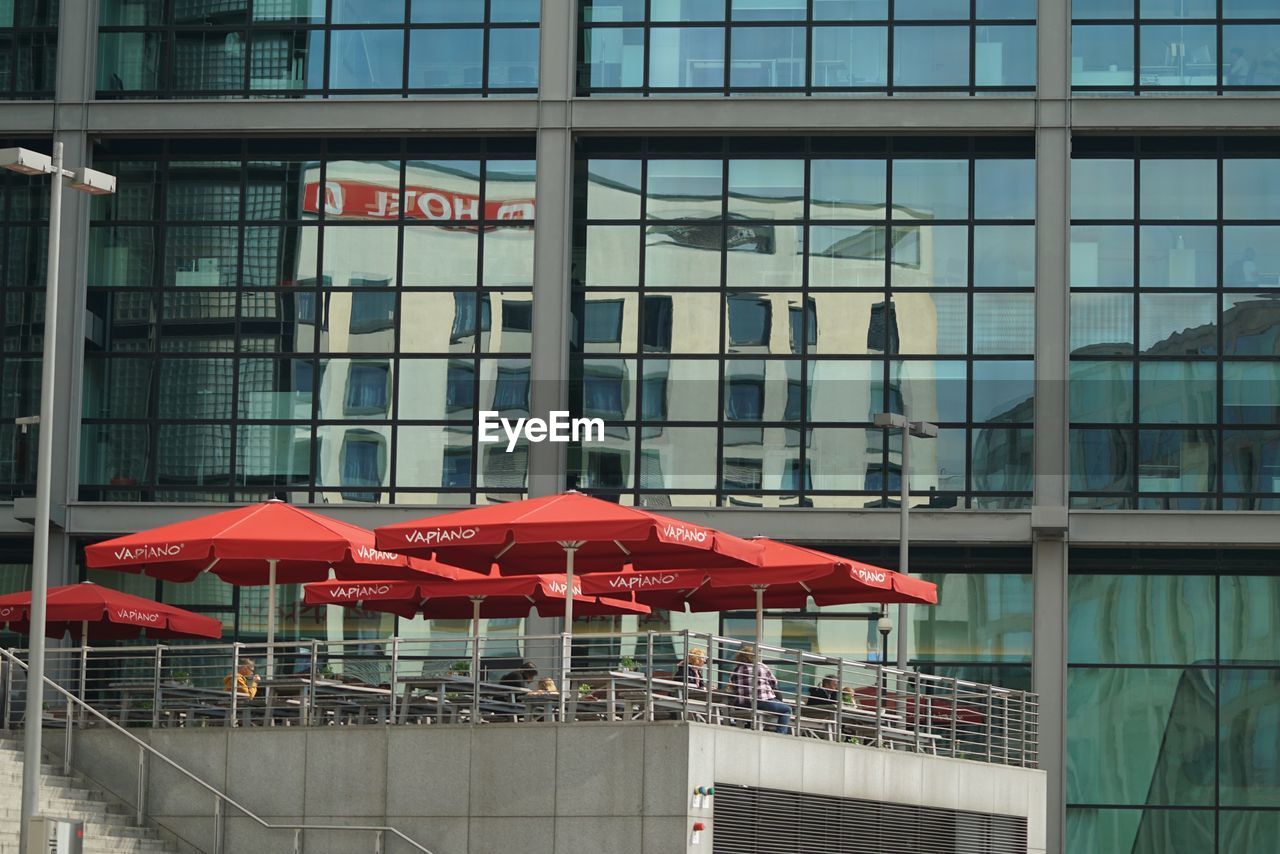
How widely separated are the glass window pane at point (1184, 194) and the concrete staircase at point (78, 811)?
21.4m

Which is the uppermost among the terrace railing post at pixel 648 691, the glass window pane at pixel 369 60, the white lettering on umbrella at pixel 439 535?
the glass window pane at pixel 369 60

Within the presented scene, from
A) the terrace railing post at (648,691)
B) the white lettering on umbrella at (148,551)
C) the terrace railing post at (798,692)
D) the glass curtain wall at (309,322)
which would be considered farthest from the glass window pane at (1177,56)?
the white lettering on umbrella at (148,551)

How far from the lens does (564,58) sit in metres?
36.7

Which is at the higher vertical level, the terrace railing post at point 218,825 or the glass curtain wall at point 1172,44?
the glass curtain wall at point 1172,44

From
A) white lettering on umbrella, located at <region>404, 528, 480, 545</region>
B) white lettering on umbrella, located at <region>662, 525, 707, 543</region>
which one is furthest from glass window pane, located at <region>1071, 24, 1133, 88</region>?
white lettering on umbrella, located at <region>404, 528, 480, 545</region>

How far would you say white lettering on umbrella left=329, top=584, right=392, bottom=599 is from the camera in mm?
26422

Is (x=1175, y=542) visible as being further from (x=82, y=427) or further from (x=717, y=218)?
(x=82, y=427)

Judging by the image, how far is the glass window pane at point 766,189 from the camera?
36.8 m

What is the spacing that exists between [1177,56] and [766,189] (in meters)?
7.20

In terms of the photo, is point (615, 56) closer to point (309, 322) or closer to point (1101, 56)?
point (309, 322)

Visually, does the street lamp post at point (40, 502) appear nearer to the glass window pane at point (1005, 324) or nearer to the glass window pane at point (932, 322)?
the glass window pane at point (932, 322)

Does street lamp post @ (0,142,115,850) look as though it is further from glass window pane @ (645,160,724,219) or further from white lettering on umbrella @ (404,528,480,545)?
glass window pane @ (645,160,724,219)

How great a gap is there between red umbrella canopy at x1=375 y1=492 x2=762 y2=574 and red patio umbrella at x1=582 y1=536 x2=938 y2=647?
1.31 metres

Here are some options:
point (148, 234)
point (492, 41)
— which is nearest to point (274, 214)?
point (148, 234)
